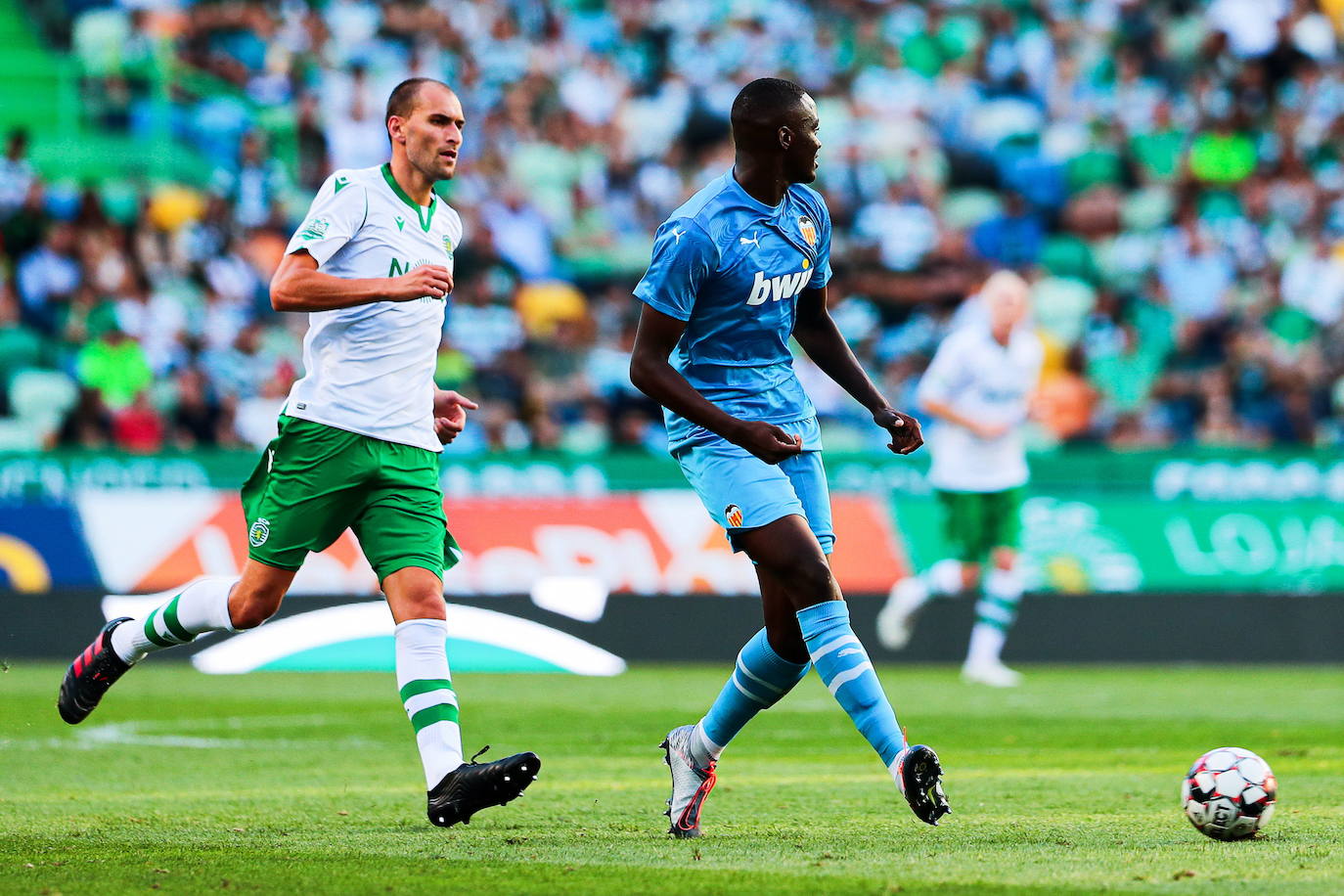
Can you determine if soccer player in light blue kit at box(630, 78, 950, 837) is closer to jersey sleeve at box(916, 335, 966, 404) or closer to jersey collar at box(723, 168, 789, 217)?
jersey collar at box(723, 168, 789, 217)

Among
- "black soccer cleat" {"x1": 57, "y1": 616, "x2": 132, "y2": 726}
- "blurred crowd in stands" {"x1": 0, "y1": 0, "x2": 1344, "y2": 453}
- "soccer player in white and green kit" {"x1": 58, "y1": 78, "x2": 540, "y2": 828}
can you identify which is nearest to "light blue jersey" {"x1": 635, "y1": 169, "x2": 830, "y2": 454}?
"soccer player in white and green kit" {"x1": 58, "y1": 78, "x2": 540, "y2": 828}

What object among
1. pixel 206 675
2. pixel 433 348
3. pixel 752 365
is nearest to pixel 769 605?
pixel 752 365

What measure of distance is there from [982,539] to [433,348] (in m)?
7.63

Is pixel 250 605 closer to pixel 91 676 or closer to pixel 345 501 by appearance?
pixel 345 501

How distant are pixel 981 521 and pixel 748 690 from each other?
749cm

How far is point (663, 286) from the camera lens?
5902 mm

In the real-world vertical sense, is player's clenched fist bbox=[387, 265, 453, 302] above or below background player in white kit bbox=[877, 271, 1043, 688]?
above

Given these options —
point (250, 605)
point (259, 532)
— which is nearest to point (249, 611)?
point (250, 605)

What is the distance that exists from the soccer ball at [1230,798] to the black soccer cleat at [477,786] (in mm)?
2018

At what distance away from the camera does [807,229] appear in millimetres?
6234

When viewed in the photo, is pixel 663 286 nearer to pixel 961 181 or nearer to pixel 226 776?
pixel 226 776

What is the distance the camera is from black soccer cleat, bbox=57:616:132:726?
7.03m

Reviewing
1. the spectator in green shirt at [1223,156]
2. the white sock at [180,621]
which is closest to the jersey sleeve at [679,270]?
the white sock at [180,621]

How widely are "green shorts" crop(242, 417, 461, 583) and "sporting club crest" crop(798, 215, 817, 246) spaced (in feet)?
4.88
